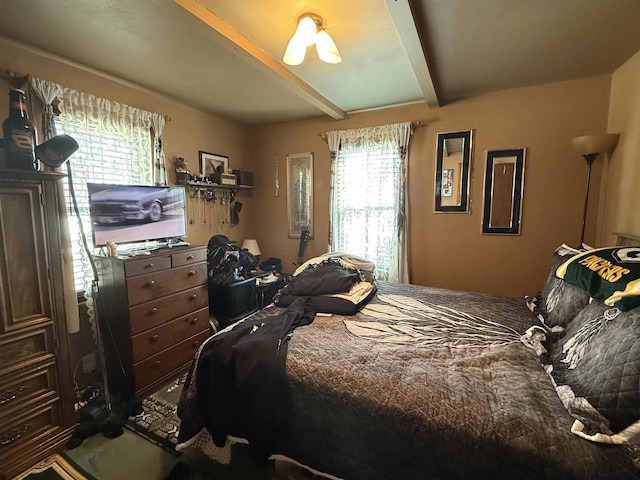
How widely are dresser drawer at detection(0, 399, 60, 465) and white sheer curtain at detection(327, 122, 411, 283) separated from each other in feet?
9.11

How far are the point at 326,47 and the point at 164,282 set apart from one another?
79.8 inches

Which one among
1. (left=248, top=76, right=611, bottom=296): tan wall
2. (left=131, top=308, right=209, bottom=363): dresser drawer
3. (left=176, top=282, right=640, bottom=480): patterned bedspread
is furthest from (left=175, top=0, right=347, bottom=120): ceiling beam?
(left=131, top=308, right=209, bottom=363): dresser drawer

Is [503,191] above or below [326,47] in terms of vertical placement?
below

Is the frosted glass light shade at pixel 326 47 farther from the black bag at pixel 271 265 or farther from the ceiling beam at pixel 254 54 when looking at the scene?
the black bag at pixel 271 265

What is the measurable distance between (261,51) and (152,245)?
1924mm

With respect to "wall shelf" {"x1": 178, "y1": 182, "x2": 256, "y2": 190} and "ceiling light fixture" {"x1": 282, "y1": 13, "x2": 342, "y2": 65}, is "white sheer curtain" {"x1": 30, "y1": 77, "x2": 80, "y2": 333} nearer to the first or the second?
"wall shelf" {"x1": 178, "y1": 182, "x2": 256, "y2": 190}

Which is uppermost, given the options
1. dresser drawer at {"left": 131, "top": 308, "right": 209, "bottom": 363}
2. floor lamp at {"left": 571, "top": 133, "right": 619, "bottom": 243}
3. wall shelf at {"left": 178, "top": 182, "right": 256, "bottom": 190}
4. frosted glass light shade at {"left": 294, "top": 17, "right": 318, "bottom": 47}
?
frosted glass light shade at {"left": 294, "top": 17, "right": 318, "bottom": 47}

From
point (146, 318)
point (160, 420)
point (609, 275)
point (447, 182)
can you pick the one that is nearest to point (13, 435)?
point (160, 420)

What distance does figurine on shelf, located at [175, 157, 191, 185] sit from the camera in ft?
9.91

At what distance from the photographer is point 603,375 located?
0.96 meters

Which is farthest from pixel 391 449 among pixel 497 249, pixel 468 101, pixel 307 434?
pixel 468 101

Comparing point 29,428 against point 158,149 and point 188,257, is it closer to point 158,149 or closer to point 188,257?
point 188,257

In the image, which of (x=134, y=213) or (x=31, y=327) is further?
(x=134, y=213)

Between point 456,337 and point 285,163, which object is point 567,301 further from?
point 285,163
